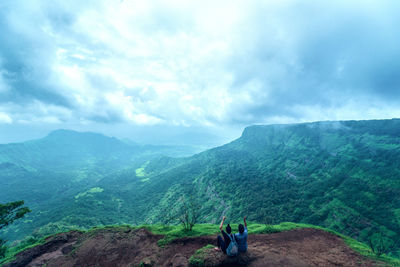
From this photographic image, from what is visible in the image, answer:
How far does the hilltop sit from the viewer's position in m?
12.4

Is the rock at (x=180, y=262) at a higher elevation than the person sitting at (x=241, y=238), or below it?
below

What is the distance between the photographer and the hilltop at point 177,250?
488 inches

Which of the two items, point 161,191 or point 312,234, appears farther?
point 161,191

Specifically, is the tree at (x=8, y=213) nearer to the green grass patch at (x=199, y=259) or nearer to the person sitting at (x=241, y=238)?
the green grass patch at (x=199, y=259)

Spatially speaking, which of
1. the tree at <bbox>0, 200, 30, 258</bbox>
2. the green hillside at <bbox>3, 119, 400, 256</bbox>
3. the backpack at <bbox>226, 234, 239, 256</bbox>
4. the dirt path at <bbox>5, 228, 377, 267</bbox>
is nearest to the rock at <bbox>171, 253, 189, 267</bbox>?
the dirt path at <bbox>5, 228, 377, 267</bbox>

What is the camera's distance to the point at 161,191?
15888cm

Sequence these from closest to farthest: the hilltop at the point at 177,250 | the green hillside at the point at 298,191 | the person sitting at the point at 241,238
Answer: the person sitting at the point at 241,238 < the hilltop at the point at 177,250 < the green hillside at the point at 298,191

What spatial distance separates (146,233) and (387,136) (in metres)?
162

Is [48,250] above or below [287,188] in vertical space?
above

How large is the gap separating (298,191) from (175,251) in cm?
9545

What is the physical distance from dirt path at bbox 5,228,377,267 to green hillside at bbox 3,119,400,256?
35.7 ft

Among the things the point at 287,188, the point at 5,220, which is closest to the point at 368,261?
the point at 5,220

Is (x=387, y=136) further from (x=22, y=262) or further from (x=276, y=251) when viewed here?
(x=22, y=262)

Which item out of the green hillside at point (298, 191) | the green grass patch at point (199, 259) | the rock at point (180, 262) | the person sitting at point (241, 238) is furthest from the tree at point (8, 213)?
the person sitting at point (241, 238)
